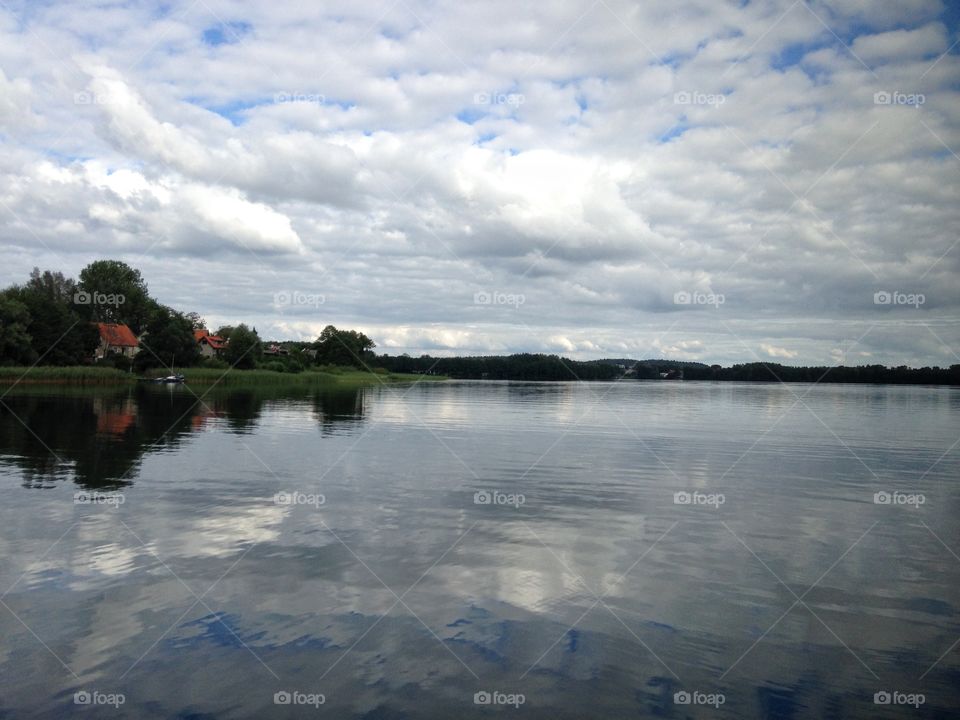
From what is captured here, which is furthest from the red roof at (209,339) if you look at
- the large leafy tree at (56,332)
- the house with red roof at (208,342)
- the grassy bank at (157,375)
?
the large leafy tree at (56,332)

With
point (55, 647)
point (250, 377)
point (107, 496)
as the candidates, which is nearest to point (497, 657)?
point (55, 647)

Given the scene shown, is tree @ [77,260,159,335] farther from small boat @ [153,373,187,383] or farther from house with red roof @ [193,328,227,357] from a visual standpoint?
small boat @ [153,373,187,383]

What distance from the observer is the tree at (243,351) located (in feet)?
415

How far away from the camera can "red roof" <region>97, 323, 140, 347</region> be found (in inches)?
5049

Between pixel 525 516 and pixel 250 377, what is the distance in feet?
315

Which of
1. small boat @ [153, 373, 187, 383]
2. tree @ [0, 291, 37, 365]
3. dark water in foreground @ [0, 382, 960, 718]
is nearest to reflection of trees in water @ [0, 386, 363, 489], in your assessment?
dark water in foreground @ [0, 382, 960, 718]

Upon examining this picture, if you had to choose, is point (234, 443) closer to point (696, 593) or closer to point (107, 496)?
point (107, 496)

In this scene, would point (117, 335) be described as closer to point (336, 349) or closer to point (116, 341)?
point (116, 341)

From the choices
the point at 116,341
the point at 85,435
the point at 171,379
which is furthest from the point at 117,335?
the point at 85,435

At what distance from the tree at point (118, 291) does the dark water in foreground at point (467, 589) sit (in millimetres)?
124460

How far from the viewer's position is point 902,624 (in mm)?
10875

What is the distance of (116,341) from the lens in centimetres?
13338

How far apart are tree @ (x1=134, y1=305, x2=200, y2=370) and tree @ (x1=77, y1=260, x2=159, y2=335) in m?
13.7

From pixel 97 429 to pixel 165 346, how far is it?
9199 cm
